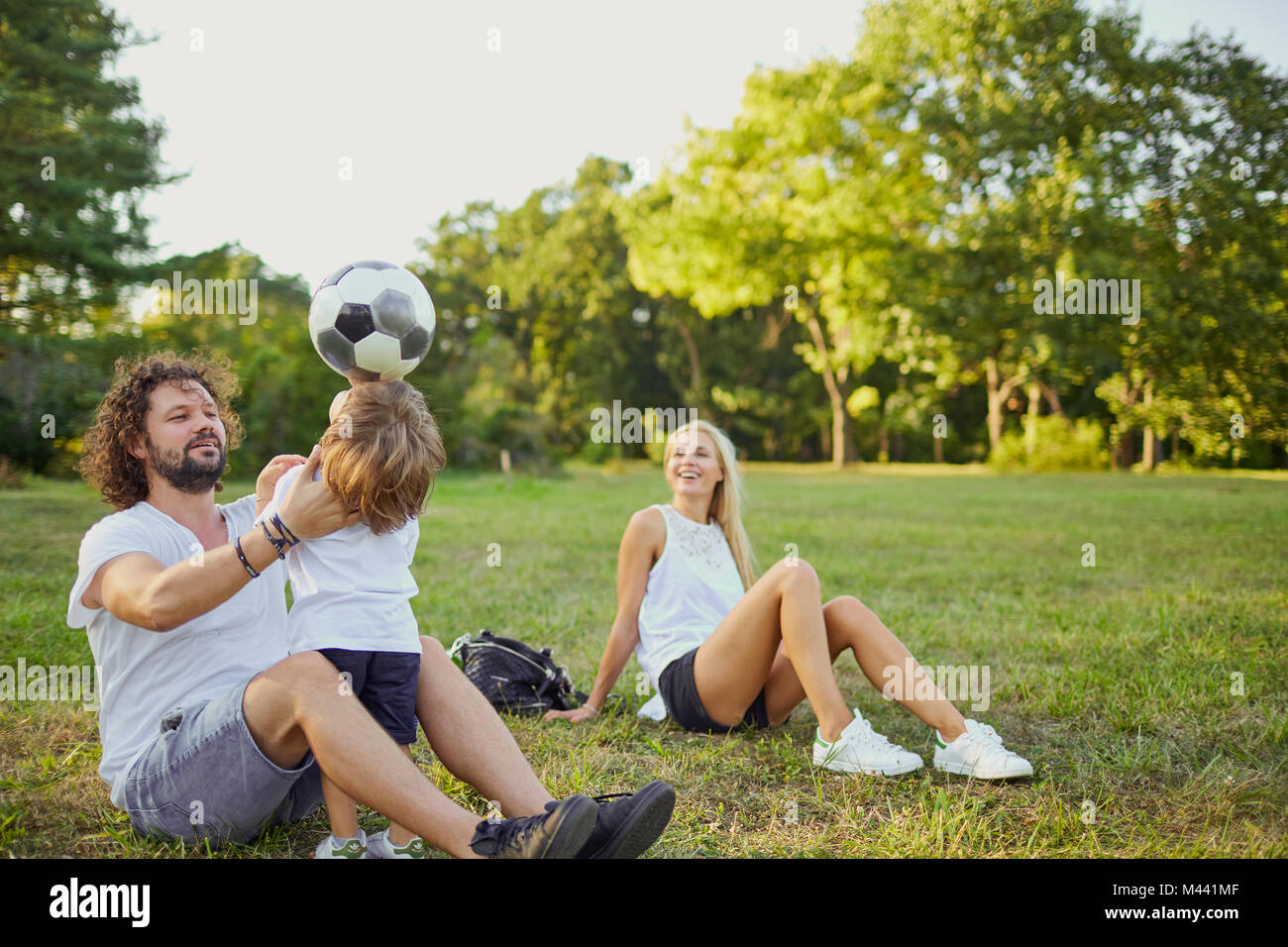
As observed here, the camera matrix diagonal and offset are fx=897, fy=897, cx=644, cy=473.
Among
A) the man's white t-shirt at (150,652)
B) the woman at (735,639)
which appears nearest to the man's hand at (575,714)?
the woman at (735,639)

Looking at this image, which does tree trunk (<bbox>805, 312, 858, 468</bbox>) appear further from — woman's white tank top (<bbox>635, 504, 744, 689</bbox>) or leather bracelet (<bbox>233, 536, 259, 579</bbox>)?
leather bracelet (<bbox>233, 536, 259, 579</bbox>)

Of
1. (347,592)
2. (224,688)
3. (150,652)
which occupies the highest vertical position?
(347,592)

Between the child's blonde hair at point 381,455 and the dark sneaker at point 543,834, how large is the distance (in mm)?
786

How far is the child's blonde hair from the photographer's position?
2170 mm

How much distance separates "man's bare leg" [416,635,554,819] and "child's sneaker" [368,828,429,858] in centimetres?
19

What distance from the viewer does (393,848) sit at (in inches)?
91.3

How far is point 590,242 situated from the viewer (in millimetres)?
33844

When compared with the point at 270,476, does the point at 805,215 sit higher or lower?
higher

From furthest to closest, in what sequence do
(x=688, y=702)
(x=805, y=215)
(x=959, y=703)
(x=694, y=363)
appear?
(x=694, y=363), (x=805, y=215), (x=959, y=703), (x=688, y=702)

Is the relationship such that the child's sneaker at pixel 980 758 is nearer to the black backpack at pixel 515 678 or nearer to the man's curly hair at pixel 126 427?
the black backpack at pixel 515 678

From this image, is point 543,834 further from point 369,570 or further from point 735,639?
point 735,639

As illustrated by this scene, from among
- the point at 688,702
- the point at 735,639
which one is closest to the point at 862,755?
the point at 735,639

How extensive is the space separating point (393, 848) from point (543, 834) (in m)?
0.54
